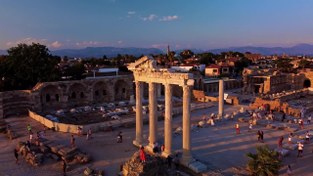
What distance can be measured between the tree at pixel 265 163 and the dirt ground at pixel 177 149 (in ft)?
6.14

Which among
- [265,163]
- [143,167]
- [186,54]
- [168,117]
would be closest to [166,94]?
[168,117]

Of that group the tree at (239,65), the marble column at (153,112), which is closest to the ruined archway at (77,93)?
the marble column at (153,112)

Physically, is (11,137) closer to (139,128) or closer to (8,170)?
(8,170)

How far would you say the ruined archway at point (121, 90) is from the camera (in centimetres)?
4794

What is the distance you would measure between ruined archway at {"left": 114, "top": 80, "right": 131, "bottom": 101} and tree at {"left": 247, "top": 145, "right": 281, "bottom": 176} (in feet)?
110

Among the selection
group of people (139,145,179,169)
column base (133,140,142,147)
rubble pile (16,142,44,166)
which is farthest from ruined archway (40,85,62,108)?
group of people (139,145,179,169)

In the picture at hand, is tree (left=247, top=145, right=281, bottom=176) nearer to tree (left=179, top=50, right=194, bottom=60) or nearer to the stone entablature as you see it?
the stone entablature

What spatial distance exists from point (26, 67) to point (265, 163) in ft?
124

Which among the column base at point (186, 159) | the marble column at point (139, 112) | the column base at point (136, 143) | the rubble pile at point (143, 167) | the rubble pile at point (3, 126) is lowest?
the rubble pile at point (3, 126)

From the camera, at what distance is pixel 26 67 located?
4350cm

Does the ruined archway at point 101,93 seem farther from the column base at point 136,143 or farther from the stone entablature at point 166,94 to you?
the stone entablature at point 166,94

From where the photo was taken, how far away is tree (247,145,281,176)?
15773 mm

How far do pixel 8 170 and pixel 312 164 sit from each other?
2001 cm

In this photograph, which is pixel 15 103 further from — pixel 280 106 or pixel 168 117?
pixel 280 106
